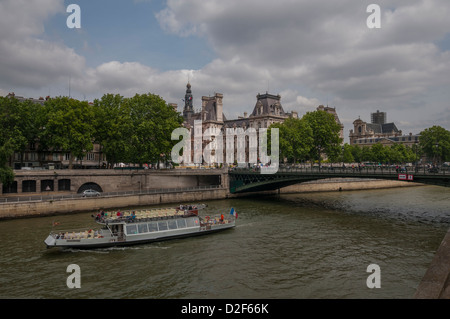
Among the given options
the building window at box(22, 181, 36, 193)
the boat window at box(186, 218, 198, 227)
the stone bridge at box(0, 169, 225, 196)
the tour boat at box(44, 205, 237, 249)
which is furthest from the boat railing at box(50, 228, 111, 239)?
the building window at box(22, 181, 36, 193)

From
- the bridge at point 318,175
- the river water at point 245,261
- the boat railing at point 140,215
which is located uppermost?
the bridge at point 318,175

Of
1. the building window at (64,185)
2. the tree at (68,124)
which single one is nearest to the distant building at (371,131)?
the tree at (68,124)

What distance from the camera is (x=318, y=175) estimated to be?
47.8 meters

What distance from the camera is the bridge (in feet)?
120

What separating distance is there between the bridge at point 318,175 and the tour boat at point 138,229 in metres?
18.8

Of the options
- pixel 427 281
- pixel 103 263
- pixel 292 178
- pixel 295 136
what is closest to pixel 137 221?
pixel 103 263

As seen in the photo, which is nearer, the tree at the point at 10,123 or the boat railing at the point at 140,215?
the boat railing at the point at 140,215

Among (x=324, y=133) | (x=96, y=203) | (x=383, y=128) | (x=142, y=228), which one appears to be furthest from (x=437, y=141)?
(x=142, y=228)

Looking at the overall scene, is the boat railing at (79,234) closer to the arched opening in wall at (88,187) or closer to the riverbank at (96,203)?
the riverbank at (96,203)

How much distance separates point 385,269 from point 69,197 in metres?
40.0

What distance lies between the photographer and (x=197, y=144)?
387ft

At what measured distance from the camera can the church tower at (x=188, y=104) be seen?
13612 cm

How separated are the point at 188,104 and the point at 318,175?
10279 cm
